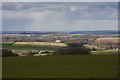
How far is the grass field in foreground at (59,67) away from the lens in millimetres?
14672

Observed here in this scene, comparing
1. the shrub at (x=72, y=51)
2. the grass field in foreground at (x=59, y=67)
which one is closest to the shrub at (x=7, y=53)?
the grass field in foreground at (x=59, y=67)

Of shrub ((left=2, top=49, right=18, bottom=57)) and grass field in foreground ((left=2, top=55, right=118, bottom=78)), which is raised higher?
shrub ((left=2, top=49, right=18, bottom=57))

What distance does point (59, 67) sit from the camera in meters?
17.7

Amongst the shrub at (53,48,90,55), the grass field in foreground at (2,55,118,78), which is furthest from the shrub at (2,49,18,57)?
the shrub at (53,48,90,55)

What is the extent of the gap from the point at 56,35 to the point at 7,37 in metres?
4.97

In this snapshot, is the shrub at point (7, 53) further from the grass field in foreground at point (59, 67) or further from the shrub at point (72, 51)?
the shrub at point (72, 51)

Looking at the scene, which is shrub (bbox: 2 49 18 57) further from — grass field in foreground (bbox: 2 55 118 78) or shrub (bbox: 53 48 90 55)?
shrub (bbox: 53 48 90 55)

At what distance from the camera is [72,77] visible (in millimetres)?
13766

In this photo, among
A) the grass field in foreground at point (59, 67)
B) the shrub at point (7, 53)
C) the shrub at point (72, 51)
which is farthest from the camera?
the shrub at point (72, 51)

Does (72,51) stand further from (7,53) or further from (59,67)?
(59,67)

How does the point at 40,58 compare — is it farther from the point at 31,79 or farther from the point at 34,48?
the point at 31,79

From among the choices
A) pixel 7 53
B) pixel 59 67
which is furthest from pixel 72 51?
pixel 59 67

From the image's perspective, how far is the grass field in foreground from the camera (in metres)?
14.7

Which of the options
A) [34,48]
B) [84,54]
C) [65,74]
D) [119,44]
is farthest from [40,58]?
[65,74]
